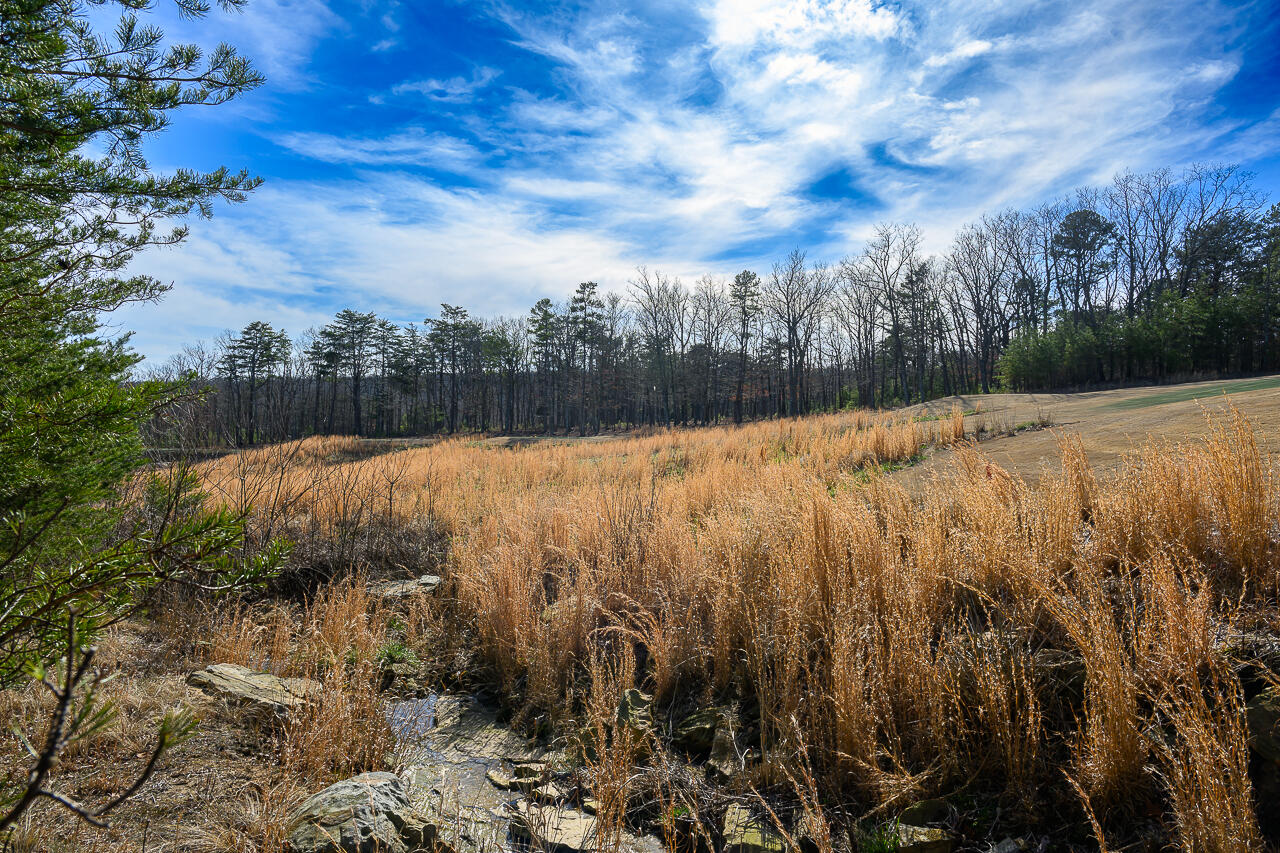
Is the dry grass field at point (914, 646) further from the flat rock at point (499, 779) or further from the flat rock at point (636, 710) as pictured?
the flat rock at point (499, 779)

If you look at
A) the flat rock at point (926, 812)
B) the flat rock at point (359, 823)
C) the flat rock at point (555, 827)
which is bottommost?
the flat rock at point (555, 827)

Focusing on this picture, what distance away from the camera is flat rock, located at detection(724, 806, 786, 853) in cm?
268

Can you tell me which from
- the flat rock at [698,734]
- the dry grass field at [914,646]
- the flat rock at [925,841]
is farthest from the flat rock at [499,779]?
the flat rock at [925,841]

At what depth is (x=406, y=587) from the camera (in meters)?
6.34

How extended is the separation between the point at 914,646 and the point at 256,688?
14.3 ft

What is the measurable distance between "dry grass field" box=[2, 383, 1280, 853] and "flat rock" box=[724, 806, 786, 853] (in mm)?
137

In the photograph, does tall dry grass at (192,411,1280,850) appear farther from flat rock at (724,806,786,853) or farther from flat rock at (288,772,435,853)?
flat rock at (288,772,435,853)

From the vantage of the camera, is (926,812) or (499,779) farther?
(499,779)

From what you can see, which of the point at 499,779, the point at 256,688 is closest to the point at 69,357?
the point at 256,688

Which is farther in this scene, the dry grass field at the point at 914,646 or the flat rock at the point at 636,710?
the flat rock at the point at 636,710

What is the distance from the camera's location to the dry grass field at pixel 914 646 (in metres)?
2.23

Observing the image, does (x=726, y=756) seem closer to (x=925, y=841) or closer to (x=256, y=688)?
(x=925, y=841)

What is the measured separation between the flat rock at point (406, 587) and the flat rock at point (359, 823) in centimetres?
296

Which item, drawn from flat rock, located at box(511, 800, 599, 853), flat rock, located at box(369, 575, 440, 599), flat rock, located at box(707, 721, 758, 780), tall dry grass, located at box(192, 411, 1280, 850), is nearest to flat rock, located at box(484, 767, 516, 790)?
flat rock, located at box(511, 800, 599, 853)
